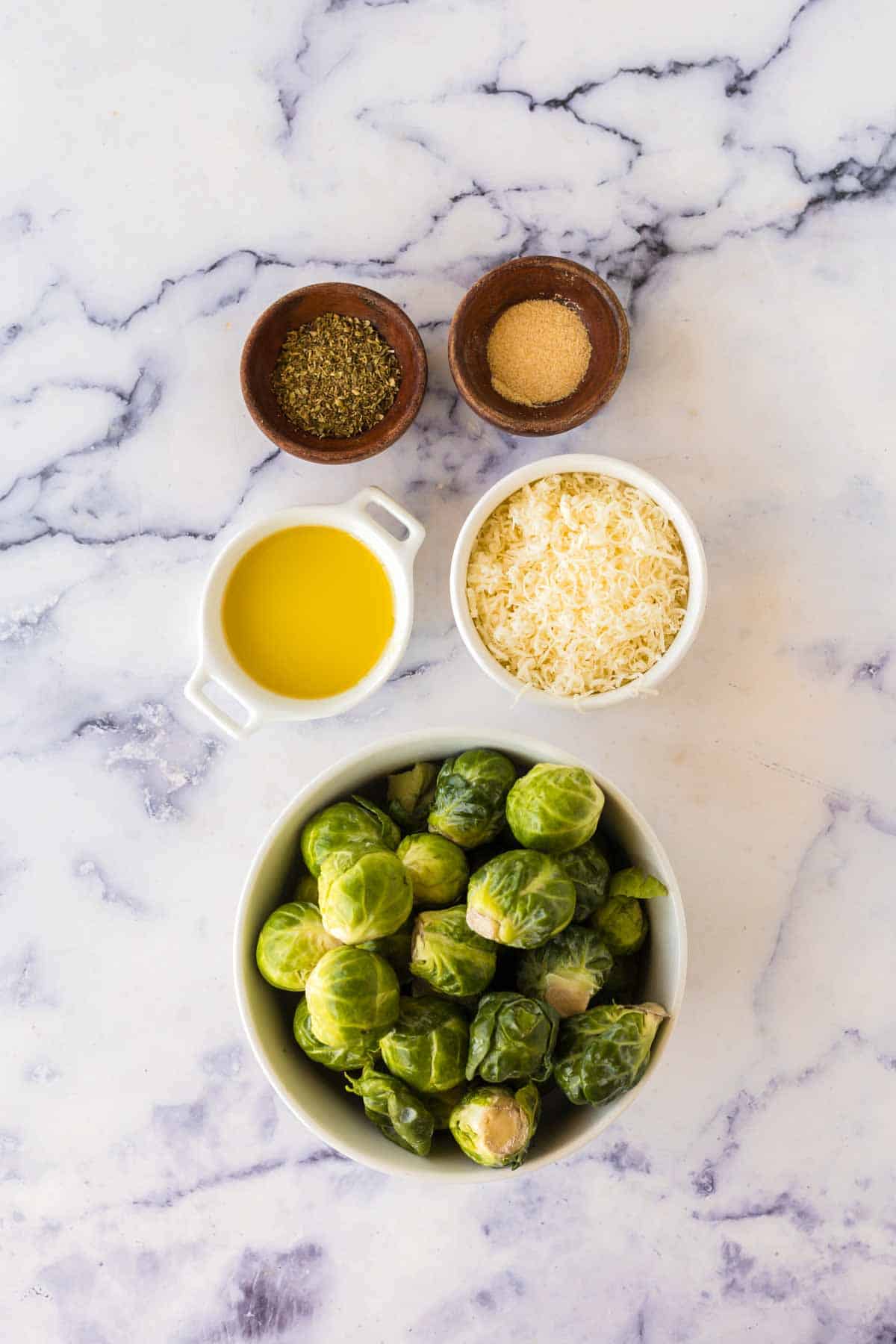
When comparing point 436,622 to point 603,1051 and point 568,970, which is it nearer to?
point 568,970

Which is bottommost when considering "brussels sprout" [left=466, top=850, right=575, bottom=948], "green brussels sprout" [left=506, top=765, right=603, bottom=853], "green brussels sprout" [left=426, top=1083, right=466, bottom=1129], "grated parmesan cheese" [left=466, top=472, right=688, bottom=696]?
"green brussels sprout" [left=426, top=1083, right=466, bottom=1129]

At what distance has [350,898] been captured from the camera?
1615 millimetres

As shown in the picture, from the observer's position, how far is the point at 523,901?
1631 mm

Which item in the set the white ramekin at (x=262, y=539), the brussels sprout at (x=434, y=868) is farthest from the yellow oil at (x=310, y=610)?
the brussels sprout at (x=434, y=868)

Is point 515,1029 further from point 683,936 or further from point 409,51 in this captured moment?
point 409,51

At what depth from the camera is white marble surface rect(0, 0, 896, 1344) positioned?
2041 millimetres

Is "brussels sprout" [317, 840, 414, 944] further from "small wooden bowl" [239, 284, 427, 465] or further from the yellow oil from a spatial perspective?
"small wooden bowl" [239, 284, 427, 465]

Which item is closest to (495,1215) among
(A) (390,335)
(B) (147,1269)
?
(B) (147,1269)

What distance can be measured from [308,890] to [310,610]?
0.50 meters

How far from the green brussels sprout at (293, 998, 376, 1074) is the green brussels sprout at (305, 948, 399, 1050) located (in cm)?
2

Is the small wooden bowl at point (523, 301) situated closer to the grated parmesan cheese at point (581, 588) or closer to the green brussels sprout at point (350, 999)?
the grated parmesan cheese at point (581, 588)

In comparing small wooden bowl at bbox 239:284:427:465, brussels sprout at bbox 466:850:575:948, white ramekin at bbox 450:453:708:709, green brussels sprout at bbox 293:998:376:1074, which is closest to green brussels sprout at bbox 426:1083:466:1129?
green brussels sprout at bbox 293:998:376:1074

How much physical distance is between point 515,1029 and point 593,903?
0.26 meters

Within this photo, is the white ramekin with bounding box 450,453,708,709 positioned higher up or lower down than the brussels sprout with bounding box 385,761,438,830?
higher up
